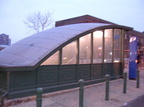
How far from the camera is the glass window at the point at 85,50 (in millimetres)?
8730

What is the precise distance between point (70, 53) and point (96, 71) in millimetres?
2364

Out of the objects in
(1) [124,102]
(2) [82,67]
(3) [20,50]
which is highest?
(3) [20,50]

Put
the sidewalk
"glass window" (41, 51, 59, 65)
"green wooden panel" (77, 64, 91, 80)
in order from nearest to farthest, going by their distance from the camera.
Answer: the sidewalk < "glass window" (41, 51, 59, 65) < "green wooden panel" (77, 64, 91, 80)

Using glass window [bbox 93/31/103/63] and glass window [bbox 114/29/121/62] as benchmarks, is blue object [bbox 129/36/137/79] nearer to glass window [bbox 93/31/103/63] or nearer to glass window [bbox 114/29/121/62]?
glass window [bbox 114/29/121/62]

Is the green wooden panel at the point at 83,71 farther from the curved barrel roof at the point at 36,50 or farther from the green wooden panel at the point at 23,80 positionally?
the green wooden panel at the point at 23,80

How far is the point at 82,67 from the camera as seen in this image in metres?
8.77

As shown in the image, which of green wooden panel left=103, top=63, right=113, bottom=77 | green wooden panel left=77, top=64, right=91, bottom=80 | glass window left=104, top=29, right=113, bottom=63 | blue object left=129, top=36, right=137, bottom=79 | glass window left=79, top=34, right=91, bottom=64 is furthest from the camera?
blue object left=129, top=36, right=137, bottom=79

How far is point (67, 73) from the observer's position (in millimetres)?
7988

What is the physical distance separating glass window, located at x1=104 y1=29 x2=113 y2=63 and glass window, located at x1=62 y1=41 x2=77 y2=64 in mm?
2811

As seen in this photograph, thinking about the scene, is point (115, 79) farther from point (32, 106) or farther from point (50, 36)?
point (32, 106)

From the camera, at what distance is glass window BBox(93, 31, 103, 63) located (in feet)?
31.4

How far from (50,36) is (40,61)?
7.70ft

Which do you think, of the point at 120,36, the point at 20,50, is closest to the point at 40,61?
the point at 20,50

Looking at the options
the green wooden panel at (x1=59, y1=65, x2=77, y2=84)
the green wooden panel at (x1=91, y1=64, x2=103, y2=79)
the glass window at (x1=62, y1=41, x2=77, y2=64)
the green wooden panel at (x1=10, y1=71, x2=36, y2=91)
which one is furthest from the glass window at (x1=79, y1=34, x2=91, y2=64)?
the green wooden panel at (x1=10, y1=71, x2=36, y2=91)
